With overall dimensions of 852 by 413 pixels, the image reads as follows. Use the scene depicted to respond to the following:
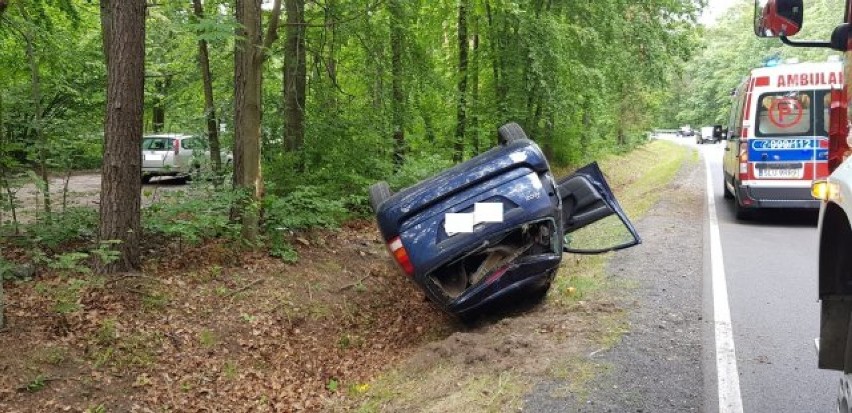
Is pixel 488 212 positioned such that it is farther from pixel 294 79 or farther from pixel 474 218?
pixel 294 79

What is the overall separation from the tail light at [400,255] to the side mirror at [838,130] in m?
3.21

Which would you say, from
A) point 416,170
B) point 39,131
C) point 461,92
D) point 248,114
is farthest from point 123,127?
point 461,92

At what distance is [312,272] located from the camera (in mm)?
8641

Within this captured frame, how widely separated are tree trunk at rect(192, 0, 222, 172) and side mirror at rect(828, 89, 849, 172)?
651 centimetres

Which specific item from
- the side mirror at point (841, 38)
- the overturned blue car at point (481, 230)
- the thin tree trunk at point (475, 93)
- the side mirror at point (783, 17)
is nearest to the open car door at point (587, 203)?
the overturned blue car at point (481, 230)

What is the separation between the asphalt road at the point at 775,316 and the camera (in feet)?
14.7

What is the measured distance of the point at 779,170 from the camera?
36.0ft

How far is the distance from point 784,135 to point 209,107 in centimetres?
950

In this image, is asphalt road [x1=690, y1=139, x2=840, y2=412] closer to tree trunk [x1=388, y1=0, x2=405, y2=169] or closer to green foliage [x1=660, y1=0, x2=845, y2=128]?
tree trunk [x1=388, y1=0, x2=405, y2=169]

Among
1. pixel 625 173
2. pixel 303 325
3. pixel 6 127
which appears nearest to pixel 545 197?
pixel 303 325

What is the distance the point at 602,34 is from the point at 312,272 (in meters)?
12.4

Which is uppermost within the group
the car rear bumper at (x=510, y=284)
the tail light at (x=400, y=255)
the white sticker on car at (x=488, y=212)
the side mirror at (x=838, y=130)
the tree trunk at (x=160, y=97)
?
the tree trunk at (x=160, y=97)

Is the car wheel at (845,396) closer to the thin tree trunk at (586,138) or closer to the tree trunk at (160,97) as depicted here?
the tree trunk at (160,97)

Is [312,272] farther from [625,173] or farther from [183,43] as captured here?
[625,173]
